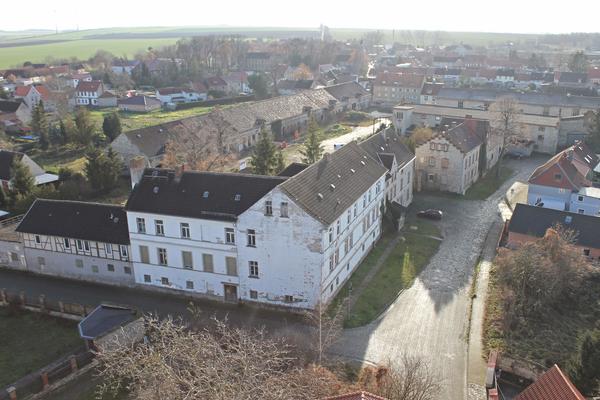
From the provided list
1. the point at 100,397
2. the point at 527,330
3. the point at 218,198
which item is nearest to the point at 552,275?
the point at 527,330

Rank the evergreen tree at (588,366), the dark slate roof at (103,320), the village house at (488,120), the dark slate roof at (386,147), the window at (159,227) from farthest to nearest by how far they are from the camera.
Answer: the village house at (488,120), the dark slate roof at (386,147), the window at (159,227), the dark slate roof at (103,320), the evergreen tree at (588,366)

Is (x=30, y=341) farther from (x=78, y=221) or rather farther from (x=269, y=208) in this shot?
(x=269, y=208)

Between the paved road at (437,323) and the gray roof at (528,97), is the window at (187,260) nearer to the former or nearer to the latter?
the paved road at (437,323)

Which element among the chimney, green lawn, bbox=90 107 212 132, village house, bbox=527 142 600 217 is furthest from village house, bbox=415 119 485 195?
green lawn, bbox=90 107 212 132

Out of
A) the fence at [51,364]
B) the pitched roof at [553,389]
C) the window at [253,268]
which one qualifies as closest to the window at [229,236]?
the window at [253,268]

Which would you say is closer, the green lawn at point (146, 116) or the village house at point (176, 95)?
the green lawn at point (146, 116)

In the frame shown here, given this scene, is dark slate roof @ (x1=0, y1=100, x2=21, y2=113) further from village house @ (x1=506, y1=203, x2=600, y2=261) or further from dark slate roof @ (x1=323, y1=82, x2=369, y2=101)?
village house @ (x1=506, y1=203, x2=600, y2=261)

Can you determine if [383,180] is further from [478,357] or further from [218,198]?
[478,357]

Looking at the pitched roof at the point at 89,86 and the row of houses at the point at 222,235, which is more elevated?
the pitched roof at the point at 89,86
